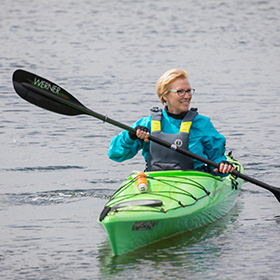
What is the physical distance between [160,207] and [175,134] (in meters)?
0.86

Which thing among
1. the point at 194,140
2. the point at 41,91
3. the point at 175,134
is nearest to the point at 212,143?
the point at 194,140

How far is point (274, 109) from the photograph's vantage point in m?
12.6

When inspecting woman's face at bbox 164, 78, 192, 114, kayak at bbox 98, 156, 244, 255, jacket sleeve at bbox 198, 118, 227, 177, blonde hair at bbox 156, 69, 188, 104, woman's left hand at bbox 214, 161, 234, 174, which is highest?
blonde hair at bbox 156, 69, 188, 104

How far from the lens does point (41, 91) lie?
6883 millimetres

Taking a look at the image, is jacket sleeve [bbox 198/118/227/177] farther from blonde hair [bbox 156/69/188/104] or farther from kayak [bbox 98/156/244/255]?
blonde hair [bbox 156/69/188/104]

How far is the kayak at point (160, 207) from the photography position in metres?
5.70

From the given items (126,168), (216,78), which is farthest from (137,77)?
(126,168)

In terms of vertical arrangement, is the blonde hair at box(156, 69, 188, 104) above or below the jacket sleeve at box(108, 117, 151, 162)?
above

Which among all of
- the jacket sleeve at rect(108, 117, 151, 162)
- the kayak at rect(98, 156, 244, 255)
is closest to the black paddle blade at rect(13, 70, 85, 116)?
the jacket sleeve at rect(108, 117, 151, 162)

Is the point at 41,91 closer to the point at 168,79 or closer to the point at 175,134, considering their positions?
the point at 168,79

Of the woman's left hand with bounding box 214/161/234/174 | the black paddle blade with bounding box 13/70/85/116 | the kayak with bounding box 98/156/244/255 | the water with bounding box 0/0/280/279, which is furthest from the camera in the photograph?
the black paddle blade with bounding box 13/70/85/116

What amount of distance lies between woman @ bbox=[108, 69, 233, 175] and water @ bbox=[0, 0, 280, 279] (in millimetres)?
634

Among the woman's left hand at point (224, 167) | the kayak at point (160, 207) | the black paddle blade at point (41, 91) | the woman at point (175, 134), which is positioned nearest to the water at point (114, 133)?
the kayak at point (160, 207)

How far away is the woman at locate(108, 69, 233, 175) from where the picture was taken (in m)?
6.51
